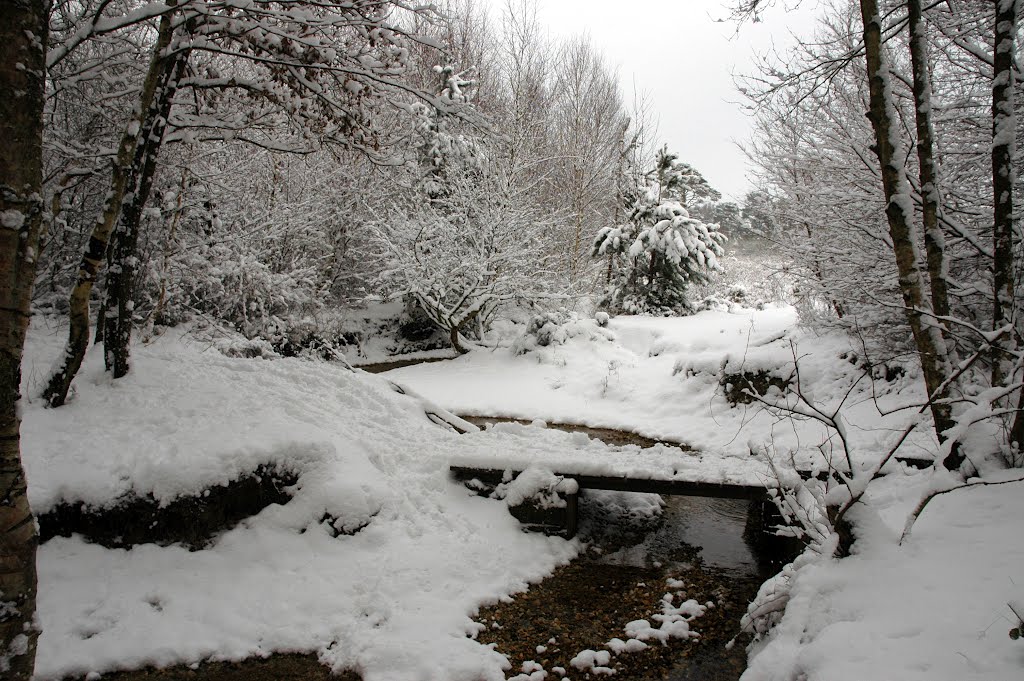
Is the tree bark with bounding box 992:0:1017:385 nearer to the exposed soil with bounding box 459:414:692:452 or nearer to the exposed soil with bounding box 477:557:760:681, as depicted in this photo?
the exposed soil with bounding box 477:557:760:681

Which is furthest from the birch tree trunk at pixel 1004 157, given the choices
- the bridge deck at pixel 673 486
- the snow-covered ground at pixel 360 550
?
the bridge deck at pixel 673 486

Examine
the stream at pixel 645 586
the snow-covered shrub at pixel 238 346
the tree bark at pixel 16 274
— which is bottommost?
the stream at pixel 645 586

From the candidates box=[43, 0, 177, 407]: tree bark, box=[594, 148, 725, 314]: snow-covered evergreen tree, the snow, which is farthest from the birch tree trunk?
box=[594, 148, 725, 314]: snow-covered evergreen tree

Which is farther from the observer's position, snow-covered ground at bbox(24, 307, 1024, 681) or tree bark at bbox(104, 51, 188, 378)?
tree bark at bbox(104, 51, 188, 378)

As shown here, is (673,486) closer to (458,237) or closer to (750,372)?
(750,372)

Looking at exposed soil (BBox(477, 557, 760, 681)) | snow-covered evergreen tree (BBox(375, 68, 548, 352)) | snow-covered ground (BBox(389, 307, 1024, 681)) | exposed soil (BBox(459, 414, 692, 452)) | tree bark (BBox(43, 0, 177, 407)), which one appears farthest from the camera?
snow-covered evergreen tree (BBox(375, 68, 548, 352))

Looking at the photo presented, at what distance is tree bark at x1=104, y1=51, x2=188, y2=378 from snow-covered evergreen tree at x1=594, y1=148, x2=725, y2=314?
43.9ft

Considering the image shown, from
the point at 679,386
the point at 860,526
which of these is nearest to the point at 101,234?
the point at 860,526

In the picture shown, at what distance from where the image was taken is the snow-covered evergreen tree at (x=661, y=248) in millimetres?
16531

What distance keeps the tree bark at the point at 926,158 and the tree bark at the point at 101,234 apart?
548 cm

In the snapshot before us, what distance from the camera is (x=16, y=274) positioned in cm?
208

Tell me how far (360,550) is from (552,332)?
9.76 m

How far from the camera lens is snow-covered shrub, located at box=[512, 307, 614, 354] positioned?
13898mm

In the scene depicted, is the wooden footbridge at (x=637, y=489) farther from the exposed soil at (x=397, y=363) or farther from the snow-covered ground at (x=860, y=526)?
the exposed soil at (x=397, y=363)
